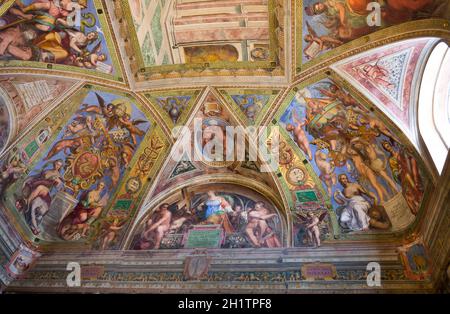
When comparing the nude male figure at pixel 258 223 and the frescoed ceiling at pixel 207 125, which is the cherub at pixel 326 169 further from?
the nude male figure at pixel 258 223

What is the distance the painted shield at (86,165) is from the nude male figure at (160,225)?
223 cm

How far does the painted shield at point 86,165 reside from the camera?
1372 centimetres

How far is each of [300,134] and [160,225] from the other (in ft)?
15.7

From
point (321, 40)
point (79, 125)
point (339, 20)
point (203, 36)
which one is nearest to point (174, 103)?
point (203, 36)

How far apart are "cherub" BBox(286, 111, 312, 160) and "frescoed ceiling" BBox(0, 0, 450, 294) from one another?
0.19 feet

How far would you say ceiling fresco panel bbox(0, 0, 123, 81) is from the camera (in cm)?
1112

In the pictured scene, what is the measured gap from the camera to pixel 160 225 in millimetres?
13891

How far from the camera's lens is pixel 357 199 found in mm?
12695

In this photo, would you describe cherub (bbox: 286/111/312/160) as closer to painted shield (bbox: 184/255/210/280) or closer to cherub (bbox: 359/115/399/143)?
cherub (bbox: 359/115/399/143)

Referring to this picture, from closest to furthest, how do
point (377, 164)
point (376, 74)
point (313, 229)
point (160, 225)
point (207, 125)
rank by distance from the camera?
1. point (376, 74)
2. point (377, 164)
3. point (313, 229)
4. point (160, 225)
5. point (207, 125)

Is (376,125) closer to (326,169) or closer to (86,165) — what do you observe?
(326,169)

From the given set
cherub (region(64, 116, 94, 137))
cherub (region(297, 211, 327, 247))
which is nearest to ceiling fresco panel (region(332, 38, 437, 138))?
cherub (region(297, 211, 327, 247))

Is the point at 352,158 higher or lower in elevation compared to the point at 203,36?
lower

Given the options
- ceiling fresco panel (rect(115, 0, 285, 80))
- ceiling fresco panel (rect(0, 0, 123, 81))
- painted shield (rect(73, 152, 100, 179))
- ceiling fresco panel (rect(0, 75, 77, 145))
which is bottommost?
painted shield (rect(73, 152, 100, 179))
